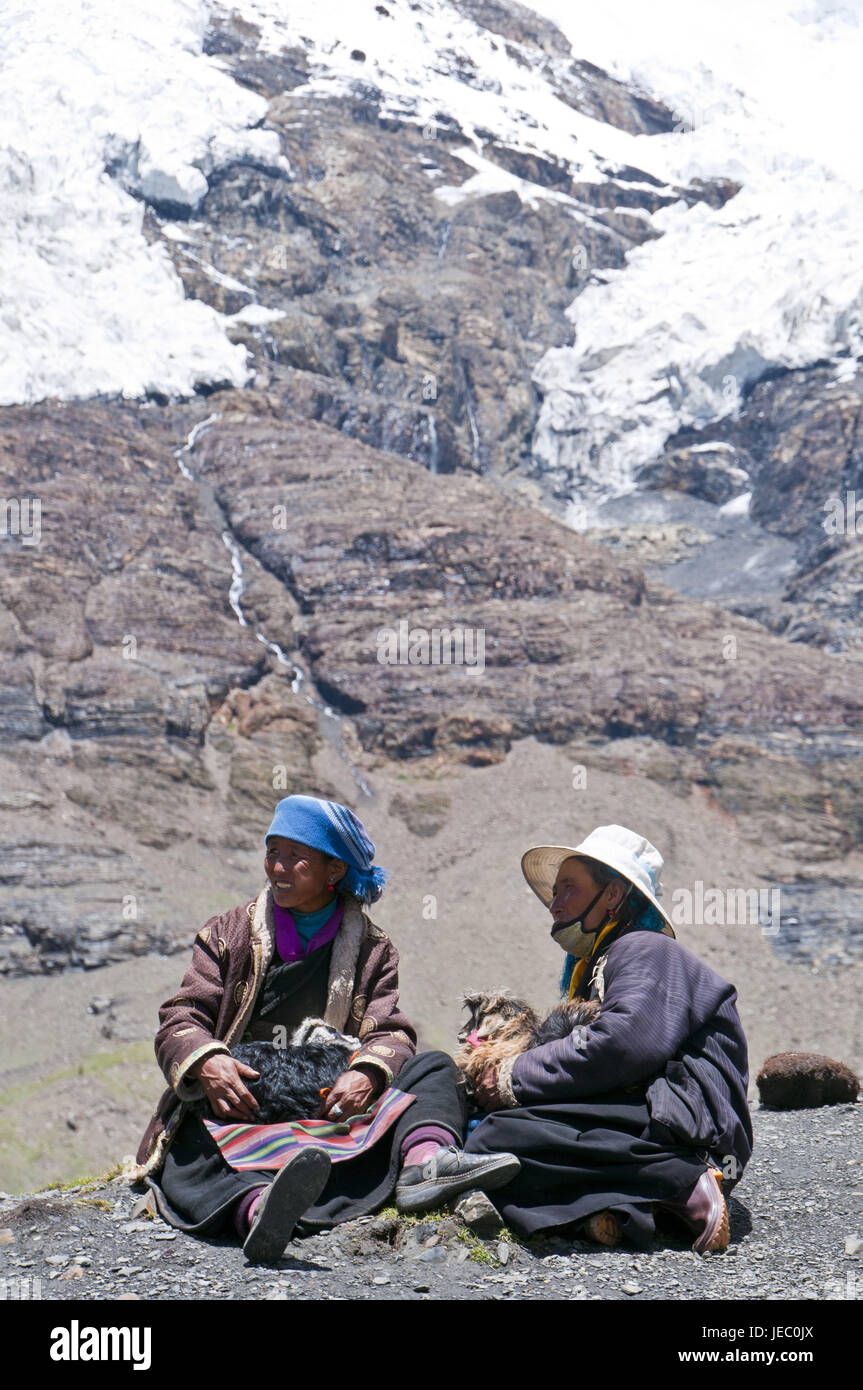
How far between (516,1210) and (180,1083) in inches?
62.5

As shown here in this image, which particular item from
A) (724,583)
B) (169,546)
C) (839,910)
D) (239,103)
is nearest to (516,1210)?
(839,910)

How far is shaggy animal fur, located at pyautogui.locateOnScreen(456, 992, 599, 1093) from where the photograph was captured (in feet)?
19.1

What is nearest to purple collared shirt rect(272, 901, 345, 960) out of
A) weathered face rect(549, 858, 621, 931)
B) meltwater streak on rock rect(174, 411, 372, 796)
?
weathered face rect(549, 858, 621, 931)

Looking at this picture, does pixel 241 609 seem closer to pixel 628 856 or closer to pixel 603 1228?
pixel 628 856

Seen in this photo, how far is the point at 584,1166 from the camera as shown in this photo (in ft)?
18.1

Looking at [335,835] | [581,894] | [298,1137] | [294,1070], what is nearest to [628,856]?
[581,894]

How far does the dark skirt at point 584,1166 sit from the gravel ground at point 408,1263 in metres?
0.13

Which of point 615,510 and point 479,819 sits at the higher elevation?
point 615,510

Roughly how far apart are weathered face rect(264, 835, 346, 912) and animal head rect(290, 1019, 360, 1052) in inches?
23.1

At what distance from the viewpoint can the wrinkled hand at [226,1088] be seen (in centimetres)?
566

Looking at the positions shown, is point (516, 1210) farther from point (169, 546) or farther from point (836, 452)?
point (836, 452)

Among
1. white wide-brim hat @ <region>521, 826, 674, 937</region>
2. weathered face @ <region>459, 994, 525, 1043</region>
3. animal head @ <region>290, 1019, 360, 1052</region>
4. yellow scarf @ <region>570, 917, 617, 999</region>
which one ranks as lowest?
animal head @ <region>290, 1019, 360, 1052</region>

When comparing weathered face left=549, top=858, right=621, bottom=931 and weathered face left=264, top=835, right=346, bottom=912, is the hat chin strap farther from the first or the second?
weathered face left=264, top=835, right=346, bottom=912
